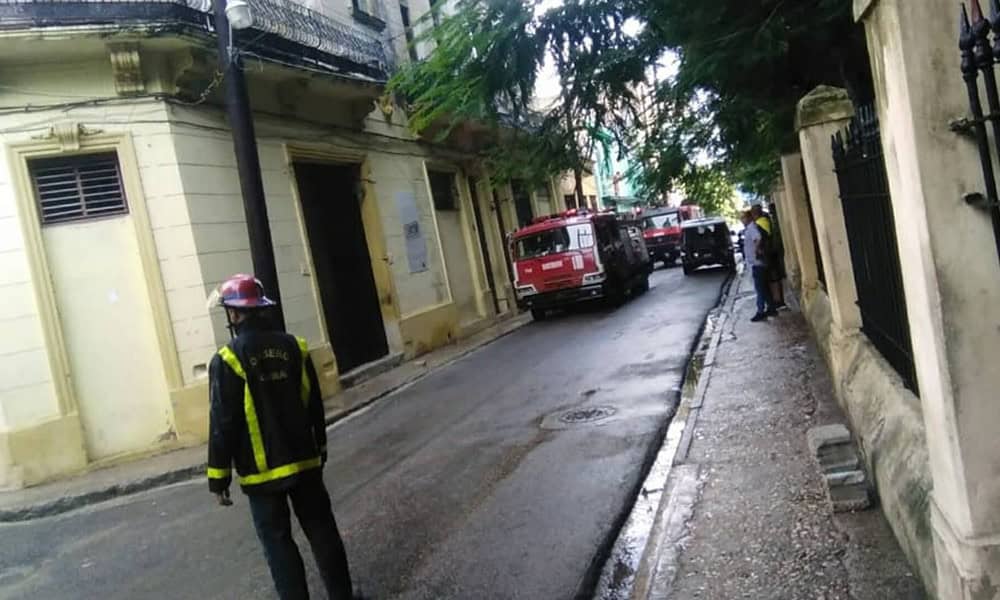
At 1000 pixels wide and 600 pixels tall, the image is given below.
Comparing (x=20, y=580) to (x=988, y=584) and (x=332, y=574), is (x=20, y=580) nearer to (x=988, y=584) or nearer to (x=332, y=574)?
(x=332, y=574)

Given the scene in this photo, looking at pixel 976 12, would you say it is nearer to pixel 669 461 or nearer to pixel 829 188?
pixel 829 188

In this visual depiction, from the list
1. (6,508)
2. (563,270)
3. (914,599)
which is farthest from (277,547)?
(563,270)

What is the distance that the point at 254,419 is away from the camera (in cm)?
412

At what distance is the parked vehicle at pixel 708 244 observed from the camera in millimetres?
25891

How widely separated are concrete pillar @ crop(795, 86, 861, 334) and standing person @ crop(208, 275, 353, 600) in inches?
159

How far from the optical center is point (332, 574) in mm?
4262

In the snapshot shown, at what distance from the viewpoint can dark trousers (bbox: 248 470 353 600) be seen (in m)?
4.12

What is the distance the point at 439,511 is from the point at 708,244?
70.6ft

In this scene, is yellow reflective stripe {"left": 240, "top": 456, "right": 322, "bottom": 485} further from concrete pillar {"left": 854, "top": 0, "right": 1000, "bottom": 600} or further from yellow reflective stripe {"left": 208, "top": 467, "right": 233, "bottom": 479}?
concrete pillar {"left": 854, "top": 0, "right": 1000, "bottom": 600}

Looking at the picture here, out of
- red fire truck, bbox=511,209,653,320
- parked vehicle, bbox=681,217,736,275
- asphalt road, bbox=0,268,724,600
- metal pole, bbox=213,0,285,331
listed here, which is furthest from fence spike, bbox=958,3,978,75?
parked vehicle, bbox=681,217,736,275

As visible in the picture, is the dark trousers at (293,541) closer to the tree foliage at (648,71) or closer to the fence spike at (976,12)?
the fence spike at (976,12)

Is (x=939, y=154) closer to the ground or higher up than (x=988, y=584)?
higher up

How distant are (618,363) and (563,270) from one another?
7.55 metres

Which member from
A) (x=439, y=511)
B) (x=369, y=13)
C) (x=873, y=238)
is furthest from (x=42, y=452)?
(x=369, y=13)
